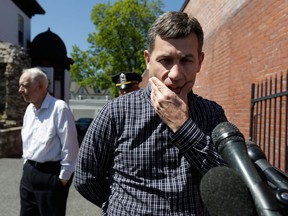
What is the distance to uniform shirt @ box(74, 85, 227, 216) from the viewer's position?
1413 millimetres

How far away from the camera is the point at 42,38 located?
65.3ft

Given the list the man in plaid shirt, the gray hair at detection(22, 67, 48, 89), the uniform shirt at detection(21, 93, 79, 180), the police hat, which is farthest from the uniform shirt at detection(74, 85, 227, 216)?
the police hat

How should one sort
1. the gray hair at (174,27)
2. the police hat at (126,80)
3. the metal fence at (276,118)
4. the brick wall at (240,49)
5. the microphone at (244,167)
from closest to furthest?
1. the microphone at (244,167)
2. the gray hair at (174,27)
3. the metal fence at (276,118)
4. the brick wall at (240,49)
5. the police hat at (126,80)

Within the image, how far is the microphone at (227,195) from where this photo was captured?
88cm

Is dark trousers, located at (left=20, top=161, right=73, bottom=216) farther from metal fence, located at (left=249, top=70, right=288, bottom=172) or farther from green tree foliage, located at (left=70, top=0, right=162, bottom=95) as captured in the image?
green tree foliage, located at (left=70, top=0, right=162, bottom=95)

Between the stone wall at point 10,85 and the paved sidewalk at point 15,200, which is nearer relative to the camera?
the paved sidewalk at point 15,200

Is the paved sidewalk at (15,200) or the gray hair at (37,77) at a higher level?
the gray hair at (37,77)

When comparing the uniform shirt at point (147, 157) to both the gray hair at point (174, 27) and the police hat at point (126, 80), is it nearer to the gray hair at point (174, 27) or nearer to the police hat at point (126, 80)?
the gray hair at point (174, 27)

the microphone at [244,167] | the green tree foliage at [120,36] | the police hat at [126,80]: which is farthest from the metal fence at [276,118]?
the green tree foliage at [120,36]

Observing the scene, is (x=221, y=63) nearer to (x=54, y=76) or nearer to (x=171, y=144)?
(x=171, y=144)

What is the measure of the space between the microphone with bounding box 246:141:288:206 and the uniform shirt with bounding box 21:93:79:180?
255cm

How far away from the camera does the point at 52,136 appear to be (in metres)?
3.41

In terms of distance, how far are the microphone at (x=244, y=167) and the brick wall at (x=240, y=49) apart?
12.5ft

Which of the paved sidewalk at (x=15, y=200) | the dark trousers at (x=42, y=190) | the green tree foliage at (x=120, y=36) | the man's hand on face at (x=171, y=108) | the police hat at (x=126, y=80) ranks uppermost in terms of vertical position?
the green tree foliage at (x=120, y=36)
